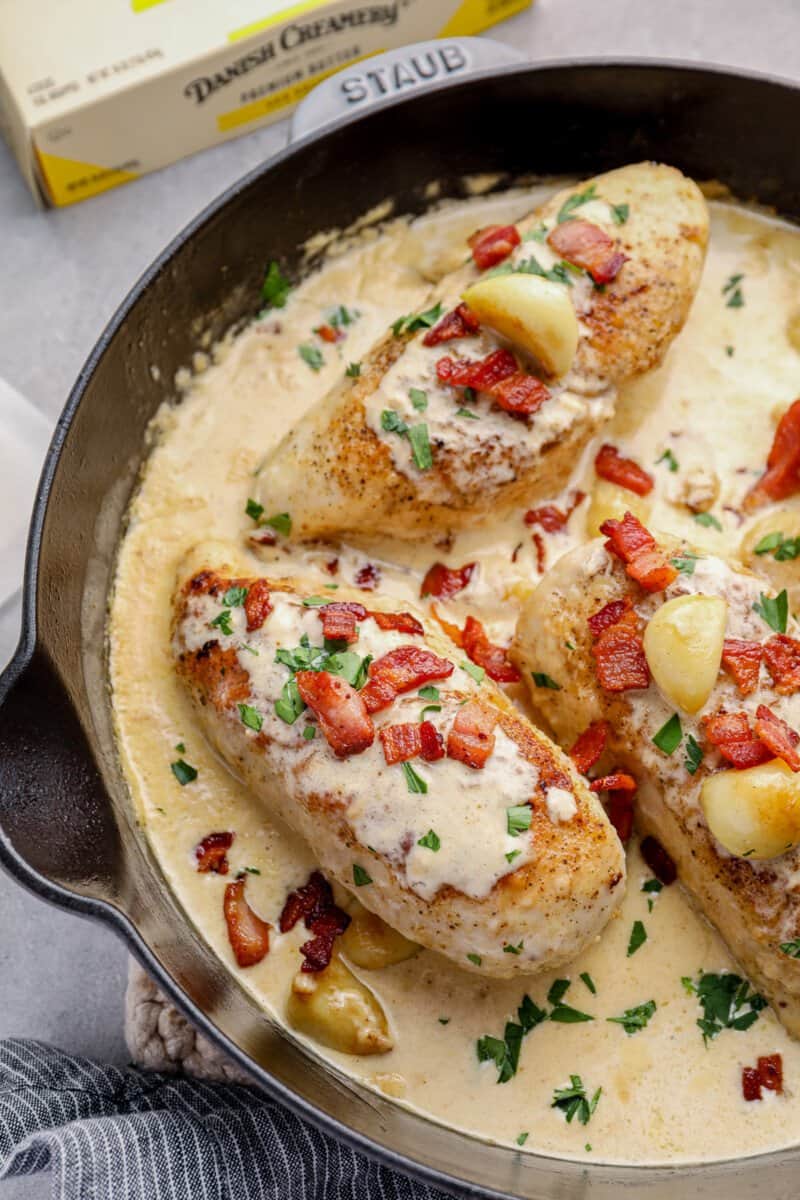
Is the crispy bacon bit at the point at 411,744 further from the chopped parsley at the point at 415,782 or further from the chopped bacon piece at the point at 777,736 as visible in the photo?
the chopped bacon piece at the point at 777,736

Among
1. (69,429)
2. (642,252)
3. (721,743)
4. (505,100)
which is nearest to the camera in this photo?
(721,743)

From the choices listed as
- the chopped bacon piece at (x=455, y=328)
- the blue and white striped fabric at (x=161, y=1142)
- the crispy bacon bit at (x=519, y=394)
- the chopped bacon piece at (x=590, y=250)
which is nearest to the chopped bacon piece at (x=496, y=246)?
the chopped bacon piece at (x=590, y=250)

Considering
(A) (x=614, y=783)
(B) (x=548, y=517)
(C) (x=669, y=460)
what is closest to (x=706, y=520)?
(C) (x=669, y=460)

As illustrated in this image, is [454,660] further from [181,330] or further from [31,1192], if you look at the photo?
[31,1192]

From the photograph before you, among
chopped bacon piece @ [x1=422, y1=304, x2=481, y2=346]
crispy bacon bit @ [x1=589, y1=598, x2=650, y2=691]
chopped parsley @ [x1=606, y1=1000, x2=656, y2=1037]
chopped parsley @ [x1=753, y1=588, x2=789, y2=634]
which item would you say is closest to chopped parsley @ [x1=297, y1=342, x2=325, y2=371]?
chopped bacon piece @ [x1=422, y1=304, x2=481, y2=346]

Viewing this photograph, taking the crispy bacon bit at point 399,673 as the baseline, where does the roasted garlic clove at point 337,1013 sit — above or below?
below

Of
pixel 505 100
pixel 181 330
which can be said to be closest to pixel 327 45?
pixel 505 100

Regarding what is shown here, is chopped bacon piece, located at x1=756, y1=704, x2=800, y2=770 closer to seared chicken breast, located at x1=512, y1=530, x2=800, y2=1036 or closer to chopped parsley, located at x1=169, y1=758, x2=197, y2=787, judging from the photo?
seared chicken breast, located at x1=512, y1=530, x2=800, y2=1036
